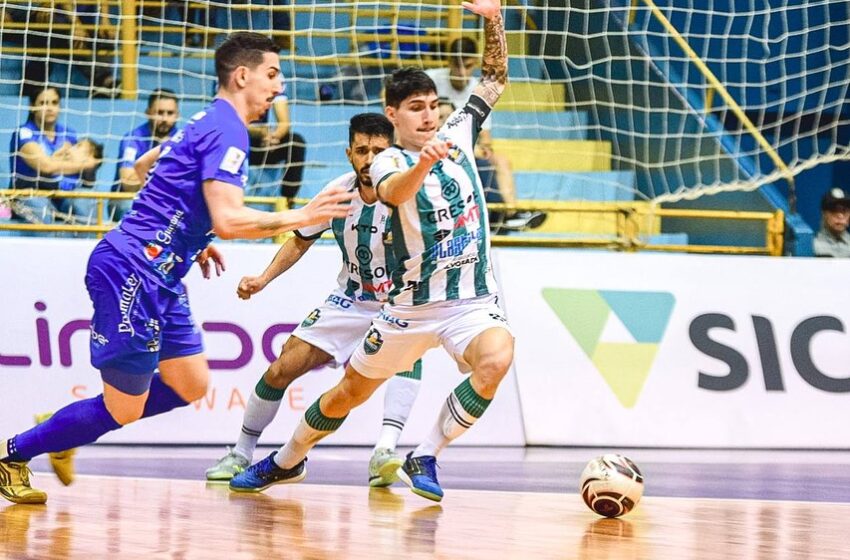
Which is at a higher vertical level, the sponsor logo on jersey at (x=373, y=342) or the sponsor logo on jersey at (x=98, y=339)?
the sponsor logo on jersey at (x=98, y=339)

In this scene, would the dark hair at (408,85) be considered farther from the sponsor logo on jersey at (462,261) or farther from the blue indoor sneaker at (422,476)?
the blue indoor sneaker at (422,476)

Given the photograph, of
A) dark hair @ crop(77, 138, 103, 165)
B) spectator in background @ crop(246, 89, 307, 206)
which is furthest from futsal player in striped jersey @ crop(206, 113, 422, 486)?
dark hair @ crop(77, 138, 103, 165)

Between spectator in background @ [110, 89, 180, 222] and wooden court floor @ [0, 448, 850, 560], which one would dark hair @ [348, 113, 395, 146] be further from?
spectator in background @ [110, 89, 180, 222]

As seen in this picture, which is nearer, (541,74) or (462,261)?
(462,261)

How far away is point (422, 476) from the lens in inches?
237

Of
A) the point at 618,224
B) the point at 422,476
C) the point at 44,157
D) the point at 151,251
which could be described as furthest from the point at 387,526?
the point at 44,157

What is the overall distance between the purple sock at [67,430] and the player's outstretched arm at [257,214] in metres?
0.93

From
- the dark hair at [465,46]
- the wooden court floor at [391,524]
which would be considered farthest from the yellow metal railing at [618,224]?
the wooden court floor at [391,524]

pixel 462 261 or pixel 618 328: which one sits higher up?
pixel 462 261

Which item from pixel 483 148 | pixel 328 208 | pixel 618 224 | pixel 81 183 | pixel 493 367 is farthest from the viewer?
pixel 483 148

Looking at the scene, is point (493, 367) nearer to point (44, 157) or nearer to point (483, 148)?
point (483, 148)

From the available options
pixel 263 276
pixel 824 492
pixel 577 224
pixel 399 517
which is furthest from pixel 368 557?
pixel 577 224

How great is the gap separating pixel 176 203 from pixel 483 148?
5413 mm

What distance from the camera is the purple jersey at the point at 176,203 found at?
5410 mm
